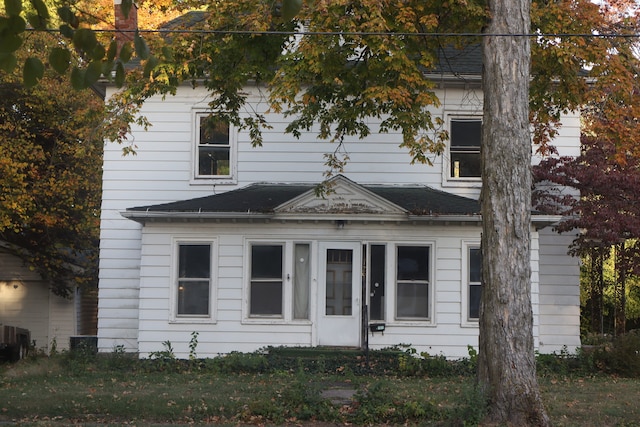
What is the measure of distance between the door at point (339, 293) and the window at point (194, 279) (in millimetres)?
2504

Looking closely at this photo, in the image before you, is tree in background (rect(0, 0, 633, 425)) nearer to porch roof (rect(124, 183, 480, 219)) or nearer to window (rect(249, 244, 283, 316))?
porch roof (rect(124, 183, 480, 219))

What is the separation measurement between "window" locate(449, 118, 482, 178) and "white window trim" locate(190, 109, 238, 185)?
505 cm

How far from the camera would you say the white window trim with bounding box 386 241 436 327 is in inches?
723

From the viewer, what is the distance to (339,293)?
18609 millimetres

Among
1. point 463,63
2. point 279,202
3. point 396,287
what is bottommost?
point 396,287

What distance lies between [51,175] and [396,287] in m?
12.4

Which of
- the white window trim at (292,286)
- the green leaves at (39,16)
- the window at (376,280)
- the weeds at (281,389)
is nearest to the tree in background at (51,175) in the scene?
the weeds at (281,389)

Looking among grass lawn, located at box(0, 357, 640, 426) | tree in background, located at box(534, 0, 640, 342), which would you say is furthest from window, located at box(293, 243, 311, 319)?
tree in background, located at box(534, 0, 640, 342)

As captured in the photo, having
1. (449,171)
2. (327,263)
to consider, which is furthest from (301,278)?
(449,171)

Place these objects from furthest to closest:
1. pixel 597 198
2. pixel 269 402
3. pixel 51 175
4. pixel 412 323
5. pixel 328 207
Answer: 1. pixel 51 175
2. pixel 597 198
3. pixel 412 323
4. pixel 328 207
5. pixel 269 402

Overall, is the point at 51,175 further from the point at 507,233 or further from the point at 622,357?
the point at 507,233

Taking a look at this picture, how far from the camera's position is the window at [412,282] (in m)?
18.6

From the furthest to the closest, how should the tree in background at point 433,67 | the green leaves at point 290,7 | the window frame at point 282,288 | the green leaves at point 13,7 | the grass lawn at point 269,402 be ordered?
the window frame at point 282,288, the grass lawn at point 269,402, the tree in background at point 433,67, the green leaves at point 13,7, the green leaves at point 290,7

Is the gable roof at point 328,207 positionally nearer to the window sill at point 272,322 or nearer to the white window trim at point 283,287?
the white window trim at point 283,287
